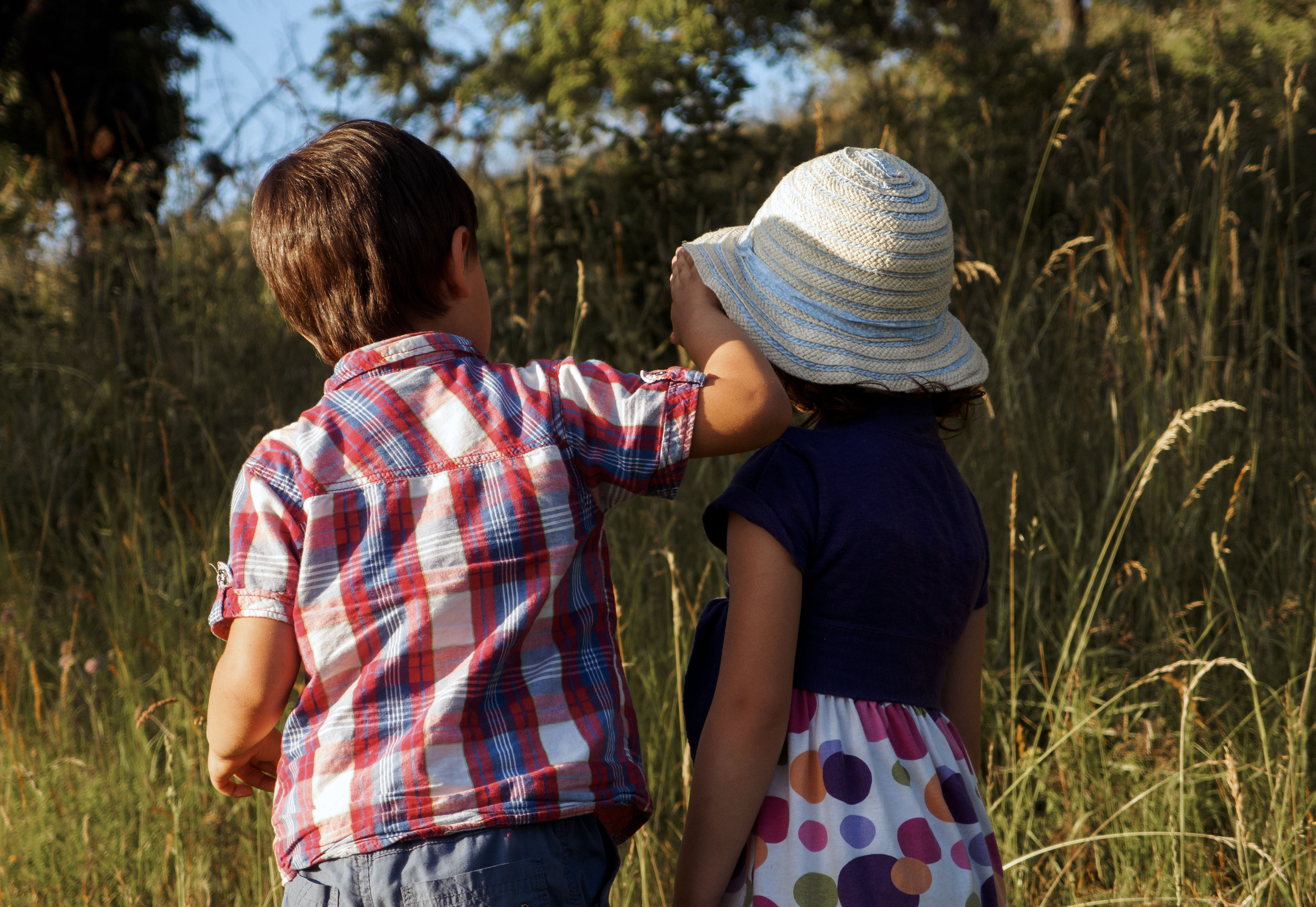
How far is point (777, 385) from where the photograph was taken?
1.03 m

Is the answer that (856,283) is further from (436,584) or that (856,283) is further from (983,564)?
(436,584)

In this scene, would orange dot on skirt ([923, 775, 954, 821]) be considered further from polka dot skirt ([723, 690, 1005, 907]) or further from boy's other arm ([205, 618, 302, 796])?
boy's other arm ([205, 618, 302, 796])

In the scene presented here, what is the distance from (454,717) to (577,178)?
3501mm

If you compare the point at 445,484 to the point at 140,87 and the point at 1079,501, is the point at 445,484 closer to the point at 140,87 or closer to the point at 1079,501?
the point at 1079,501

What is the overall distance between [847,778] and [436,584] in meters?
0.50

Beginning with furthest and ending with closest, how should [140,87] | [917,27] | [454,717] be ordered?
[917,27], [140,87], [454,717]

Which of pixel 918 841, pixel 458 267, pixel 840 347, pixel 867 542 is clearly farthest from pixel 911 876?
pixel 458 267

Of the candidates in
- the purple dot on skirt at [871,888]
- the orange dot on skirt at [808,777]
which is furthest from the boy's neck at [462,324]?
the purple dot on skirt at [871,888]

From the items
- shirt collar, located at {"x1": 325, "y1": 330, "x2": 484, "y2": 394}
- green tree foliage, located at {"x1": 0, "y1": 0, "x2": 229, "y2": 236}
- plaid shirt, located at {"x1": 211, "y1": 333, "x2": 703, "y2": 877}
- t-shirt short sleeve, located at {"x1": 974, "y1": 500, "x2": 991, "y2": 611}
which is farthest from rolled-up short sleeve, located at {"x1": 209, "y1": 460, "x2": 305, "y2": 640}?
green tree foliage, located at {"x1": 0, "y1": 0, "x2": 229, "y2": 236}

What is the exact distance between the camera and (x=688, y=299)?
1.18 meters

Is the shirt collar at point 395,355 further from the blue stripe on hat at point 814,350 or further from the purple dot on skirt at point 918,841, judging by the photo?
the purple dot on skirt at point 918,841

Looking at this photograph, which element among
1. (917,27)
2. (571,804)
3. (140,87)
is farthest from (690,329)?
(917,27)

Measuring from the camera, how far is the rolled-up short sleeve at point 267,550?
3.16ft

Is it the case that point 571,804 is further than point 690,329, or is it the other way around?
point 690,329
